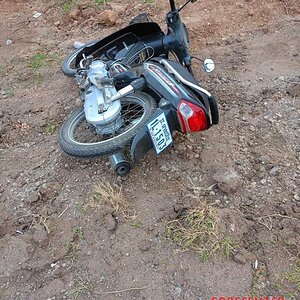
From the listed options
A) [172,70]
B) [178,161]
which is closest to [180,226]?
[178,161]

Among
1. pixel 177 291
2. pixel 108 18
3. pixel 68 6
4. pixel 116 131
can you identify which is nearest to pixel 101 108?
pixel 116 131

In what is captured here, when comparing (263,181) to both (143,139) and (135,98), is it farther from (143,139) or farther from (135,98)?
(135,98)

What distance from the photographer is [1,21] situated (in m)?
6.16

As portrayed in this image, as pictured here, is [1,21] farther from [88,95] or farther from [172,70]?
[172,70]

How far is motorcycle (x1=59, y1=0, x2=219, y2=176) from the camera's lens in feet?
10.5

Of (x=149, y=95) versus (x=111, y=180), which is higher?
(x=149, y=95)

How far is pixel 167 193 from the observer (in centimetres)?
331

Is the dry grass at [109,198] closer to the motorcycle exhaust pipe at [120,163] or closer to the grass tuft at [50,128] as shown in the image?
the motorcycle exhaust pipe at [120,163]

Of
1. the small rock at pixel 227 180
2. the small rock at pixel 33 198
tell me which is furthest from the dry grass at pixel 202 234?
the small rock at pixel 33 198

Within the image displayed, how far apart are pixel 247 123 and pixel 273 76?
0.81 m

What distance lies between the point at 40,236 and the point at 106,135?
93 centimetres

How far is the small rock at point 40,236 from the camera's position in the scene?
10.2 ft

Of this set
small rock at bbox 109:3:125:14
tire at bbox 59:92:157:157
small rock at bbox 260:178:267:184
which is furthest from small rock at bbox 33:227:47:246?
small rock at bbox 109:3:125:14

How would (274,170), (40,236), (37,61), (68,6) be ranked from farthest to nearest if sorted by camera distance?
(68,6)
(37,61)
(274,170)
(40,236)
